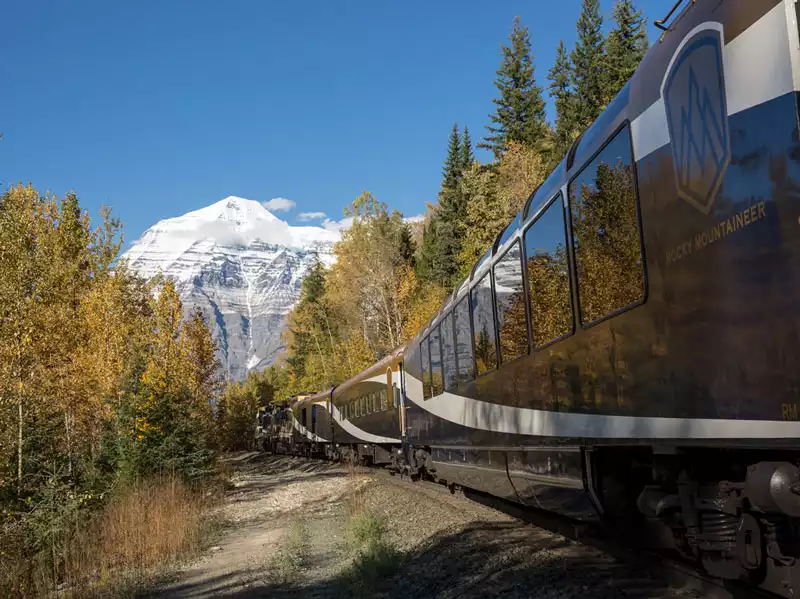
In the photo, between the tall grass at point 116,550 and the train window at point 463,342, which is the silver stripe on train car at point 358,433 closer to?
the tall grass at point 116,550

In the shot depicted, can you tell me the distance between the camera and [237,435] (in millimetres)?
74562

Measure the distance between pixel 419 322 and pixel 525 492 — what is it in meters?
32.5

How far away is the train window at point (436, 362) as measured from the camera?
12078 mm

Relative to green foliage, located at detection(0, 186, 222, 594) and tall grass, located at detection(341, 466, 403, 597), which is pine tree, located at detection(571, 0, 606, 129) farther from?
tall grass, located at detection(341, 466, 403, 597)

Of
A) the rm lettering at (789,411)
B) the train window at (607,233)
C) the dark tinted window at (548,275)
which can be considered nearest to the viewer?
the rm lettering at (789,411)

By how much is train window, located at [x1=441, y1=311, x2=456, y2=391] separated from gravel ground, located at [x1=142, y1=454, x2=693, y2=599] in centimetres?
194

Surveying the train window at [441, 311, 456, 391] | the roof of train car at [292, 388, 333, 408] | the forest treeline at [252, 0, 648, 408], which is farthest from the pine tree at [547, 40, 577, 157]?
the train window at [441, 311, 456, 391]

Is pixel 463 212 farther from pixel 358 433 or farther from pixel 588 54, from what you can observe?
pixel 358 433

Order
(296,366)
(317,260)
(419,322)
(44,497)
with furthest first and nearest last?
1. (296,366)
2. (317,260)
3. (419,322)
4. (44,497)

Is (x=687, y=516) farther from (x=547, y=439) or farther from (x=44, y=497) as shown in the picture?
(x=44, y=497)

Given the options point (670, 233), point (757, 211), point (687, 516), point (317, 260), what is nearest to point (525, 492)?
point (687, 516)

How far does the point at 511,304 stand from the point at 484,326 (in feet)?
4.24

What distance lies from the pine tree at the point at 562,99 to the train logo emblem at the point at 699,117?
41.7 m

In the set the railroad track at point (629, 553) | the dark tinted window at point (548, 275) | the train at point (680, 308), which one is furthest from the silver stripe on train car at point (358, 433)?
the train at point (680, 308)
